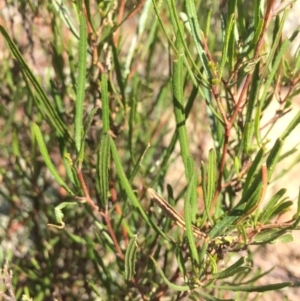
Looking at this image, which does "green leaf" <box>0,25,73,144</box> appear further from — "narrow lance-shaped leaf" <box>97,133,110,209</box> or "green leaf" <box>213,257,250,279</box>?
"green leaf" <box>213,257,250,279</box>

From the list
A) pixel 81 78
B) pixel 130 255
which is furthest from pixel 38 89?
pixel 130 255

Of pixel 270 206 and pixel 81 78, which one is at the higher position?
pixel 81 78

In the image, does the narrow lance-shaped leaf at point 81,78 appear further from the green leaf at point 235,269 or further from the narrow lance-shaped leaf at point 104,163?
the green leaf at point 235,269

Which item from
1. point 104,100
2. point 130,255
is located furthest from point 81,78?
point 130,255

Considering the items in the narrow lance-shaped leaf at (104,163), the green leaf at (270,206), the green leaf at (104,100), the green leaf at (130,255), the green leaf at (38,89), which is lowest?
the green leaf at (130,255)

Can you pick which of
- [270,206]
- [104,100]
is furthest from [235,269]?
[104,100]

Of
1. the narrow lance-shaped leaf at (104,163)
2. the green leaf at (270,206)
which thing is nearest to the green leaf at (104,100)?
the narrow lance-shaped leaf at (104,163)

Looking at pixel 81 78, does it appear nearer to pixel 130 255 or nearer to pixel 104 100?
pixel 104 100

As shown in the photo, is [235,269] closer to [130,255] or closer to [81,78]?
[130,255]

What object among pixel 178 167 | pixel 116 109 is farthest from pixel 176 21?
pixel 178 167

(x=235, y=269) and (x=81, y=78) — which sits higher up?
(x=81, y=78)

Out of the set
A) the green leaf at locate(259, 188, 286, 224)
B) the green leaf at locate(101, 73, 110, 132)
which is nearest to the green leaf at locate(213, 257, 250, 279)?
the green leaf at locate(259, 188, 286, 224)
